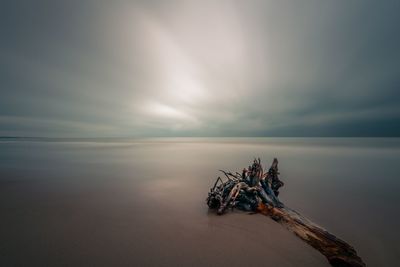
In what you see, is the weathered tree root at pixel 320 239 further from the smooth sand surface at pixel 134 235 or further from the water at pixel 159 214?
the water at pixel 159 214

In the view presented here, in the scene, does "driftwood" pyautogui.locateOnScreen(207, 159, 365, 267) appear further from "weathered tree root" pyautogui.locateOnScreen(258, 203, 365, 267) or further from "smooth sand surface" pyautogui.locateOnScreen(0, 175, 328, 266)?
"smooth sand surface" pyautogui.locateOnScreen(0, 175, 328, 266)

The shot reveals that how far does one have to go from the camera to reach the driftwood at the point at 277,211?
350 cm

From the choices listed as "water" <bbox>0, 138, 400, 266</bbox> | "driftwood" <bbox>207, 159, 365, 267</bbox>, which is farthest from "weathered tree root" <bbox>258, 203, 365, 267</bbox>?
"water" <bbox>0, 138, 400, 266</bbox>

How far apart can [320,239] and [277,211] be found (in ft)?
5.09

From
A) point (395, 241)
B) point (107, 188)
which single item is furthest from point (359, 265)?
point (107, 188)

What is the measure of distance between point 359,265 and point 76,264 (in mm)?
5281

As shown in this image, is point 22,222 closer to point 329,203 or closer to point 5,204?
point 5,204

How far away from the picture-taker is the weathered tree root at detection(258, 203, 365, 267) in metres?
3.41

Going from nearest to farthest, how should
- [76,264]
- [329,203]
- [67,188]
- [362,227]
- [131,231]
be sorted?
[76,264], [131,231], [362,227], [329,203], [67,188]

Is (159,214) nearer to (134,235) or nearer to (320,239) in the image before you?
(134,235)

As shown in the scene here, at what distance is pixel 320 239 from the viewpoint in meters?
3.96

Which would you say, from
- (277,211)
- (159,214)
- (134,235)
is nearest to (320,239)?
(277,211)

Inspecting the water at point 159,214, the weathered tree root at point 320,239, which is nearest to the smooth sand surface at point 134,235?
the water at point 159,214

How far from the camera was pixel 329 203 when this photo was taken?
734 centimetres
